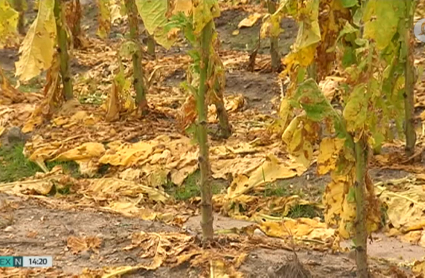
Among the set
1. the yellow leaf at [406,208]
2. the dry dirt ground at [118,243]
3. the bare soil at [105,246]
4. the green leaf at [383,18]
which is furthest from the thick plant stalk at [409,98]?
the green leaf at [383,18]

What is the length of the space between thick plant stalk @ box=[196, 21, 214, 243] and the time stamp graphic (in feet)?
2.22

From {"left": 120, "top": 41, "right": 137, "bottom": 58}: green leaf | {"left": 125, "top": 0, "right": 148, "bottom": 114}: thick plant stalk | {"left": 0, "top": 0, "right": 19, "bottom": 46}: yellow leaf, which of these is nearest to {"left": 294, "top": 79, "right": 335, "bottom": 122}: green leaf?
{"left": 0, "top": 0, "right": 19, "bottom": 46}: yellow leaf

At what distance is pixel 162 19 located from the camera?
3.32 meters

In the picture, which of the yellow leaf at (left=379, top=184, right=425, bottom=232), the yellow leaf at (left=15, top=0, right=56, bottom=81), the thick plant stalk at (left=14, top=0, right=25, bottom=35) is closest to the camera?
the yellow leaf at (left=15, top=0, right=56, bottom=81)

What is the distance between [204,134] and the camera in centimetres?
360

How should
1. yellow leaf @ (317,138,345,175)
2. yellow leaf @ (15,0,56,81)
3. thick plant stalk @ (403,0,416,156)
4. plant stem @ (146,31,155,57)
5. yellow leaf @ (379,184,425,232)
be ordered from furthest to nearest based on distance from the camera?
plant stem @ (146,31,155,57)
thick plant stalk @ (403,0,416,156)
yellow leaf @ (379,184,425,232)
yellow leaf @ (15,0,56,81)
yellow leaf @ (317,138,345,175)

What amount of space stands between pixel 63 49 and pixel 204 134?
3.82 m

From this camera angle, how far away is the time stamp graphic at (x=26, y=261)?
3598 mm

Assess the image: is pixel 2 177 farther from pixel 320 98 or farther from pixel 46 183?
pixel 320 98

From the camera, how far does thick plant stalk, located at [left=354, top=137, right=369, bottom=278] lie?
3.14 meters

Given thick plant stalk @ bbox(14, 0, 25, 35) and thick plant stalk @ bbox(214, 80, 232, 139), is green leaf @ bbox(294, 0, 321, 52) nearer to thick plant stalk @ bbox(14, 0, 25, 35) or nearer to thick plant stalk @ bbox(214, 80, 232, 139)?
thick plant stalk @ bbox(214, 80, 232, 139)

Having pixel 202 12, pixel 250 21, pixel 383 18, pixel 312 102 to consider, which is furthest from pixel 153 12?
pixel 250 21

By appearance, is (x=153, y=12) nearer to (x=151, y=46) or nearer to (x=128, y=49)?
(x=128, y=49)

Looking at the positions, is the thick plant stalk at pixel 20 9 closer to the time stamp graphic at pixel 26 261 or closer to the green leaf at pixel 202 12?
the time stamp graphic at pixel 26 261
